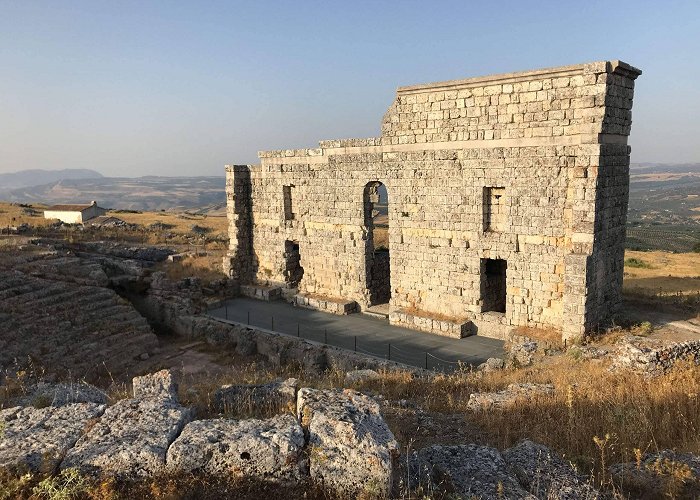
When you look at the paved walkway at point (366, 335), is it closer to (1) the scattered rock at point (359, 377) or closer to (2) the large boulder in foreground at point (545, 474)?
(1) the scattered rock at point (359, 377)

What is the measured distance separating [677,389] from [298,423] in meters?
5.96

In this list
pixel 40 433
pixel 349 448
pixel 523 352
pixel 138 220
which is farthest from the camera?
pixel 138 220

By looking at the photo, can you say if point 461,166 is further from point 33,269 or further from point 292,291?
point 33,269

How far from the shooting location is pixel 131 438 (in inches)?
184

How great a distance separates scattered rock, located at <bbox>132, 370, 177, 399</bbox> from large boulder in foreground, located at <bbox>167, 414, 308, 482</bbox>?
1.70 metres

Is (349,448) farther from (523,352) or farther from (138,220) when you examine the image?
(138,220)

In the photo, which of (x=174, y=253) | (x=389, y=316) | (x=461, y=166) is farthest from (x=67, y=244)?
(x=461, y=166)

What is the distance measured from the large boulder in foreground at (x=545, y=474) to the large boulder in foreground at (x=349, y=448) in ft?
4.35

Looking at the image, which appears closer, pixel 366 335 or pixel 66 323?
pixel 66 323

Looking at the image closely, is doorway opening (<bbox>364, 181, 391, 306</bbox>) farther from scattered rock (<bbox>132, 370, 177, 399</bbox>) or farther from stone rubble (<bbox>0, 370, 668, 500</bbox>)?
stone rubble (<bbox>0, 370, 668, 500</bbox>)

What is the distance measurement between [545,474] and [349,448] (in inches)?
74.3

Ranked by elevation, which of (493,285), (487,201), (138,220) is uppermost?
(487,201)

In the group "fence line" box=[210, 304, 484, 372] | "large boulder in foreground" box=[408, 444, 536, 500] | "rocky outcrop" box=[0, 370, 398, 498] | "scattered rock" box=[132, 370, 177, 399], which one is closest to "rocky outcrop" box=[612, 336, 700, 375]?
"fence line" box=[210, 304, 484, 372]

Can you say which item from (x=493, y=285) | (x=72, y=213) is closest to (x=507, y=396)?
(x=493, y=285)
